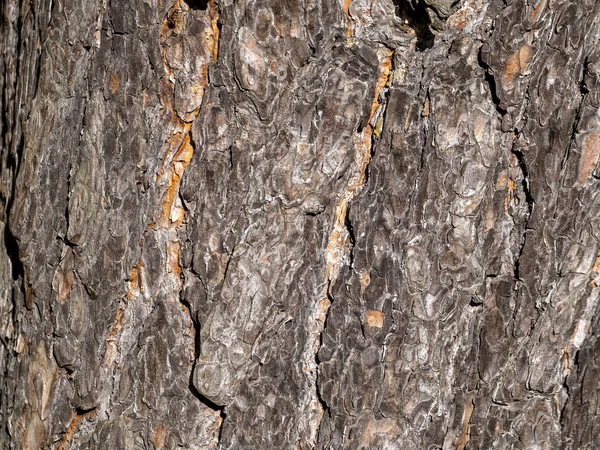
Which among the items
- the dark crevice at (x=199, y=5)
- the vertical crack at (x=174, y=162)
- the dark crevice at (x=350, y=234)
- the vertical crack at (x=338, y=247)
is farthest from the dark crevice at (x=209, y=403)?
the dark crevice at (x=199, y=5)

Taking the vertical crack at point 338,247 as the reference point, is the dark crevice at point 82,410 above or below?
below

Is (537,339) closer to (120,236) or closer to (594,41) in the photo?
(594,41)

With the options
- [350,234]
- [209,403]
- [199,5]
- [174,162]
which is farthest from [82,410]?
[199,5]

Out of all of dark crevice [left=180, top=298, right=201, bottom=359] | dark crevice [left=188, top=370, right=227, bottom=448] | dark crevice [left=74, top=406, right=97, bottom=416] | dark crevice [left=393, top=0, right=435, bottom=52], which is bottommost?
dark crevice [left=74, top=406, right=97, bottom=416]

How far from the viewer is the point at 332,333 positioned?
1.26 m

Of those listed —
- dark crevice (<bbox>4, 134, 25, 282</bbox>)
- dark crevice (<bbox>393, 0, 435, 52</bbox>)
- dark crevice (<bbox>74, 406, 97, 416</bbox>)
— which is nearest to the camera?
dark crevice (<bbox>393, 0, 435, 52</bbox>)

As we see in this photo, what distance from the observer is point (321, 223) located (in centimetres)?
122

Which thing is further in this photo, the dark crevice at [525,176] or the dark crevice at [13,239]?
the dark crevice at [13,239]

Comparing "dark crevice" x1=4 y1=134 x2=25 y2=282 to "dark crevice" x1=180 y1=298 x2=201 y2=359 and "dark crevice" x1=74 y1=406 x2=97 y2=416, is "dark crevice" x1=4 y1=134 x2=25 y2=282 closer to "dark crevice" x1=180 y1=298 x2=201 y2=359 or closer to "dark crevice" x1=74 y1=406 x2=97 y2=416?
"dark crevice" x1=74 y1=406 x2=97 y2=416

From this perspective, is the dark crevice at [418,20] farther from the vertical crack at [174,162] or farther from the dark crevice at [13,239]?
the dark crevice at [13,239]

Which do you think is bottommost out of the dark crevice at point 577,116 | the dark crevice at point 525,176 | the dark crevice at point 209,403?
the dark crevice at point 209,403

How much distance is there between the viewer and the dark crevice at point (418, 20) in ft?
3.84

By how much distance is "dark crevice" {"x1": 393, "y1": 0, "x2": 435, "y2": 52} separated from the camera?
1.17 m

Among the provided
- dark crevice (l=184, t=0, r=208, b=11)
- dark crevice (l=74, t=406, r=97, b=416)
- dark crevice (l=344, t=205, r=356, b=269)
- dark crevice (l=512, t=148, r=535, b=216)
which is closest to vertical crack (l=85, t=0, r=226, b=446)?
dark crevice (l=184, t=0, r=208, b=11)
